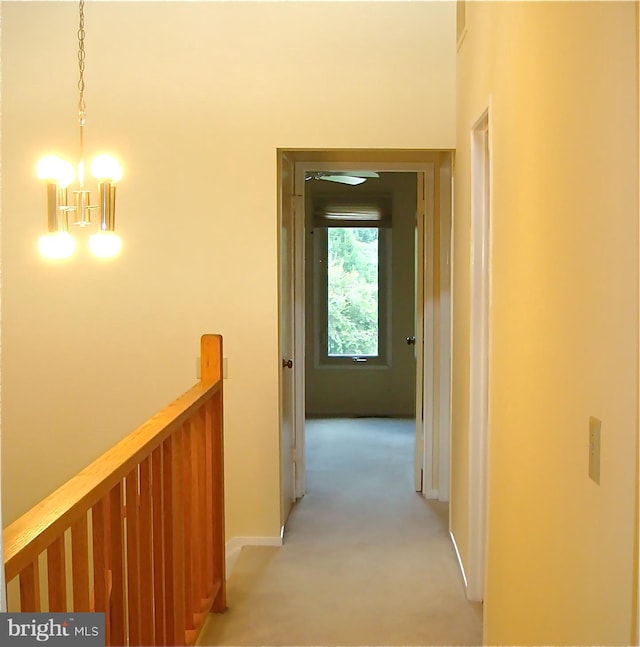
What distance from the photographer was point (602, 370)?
4.88 ft

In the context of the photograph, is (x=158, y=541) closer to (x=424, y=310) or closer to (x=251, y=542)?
(x=251, y=542)

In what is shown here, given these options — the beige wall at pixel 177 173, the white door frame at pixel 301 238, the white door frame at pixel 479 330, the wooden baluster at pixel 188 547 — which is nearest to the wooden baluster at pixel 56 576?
the wooden baluster at pixel 188 547

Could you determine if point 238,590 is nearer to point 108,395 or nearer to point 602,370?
point 108,395

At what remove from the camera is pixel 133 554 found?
2070 mm

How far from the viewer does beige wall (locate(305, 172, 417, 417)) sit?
7.71 meters

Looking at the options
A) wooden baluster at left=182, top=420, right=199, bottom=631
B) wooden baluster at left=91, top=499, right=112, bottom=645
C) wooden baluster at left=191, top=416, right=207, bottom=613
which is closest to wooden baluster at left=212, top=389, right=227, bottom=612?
wooden baluster at left=191, top=416, right=207, bottom=613

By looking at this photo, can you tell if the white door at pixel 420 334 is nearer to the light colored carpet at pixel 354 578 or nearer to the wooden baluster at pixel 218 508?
the light colored carpet at pixel 354 578

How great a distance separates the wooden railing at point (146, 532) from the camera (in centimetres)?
147

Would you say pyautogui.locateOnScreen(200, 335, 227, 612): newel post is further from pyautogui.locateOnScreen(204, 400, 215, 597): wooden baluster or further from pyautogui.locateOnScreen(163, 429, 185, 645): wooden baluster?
pyautogui.locateOnScreen(163, 429, 185, 645): wooden baluster

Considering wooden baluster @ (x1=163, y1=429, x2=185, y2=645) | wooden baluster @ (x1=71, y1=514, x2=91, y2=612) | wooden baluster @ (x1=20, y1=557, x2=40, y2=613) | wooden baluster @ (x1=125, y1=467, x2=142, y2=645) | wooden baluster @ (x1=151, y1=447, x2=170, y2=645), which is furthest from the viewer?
wooden baluster @ (x1=163, y1=429, x2=185, y2=645)

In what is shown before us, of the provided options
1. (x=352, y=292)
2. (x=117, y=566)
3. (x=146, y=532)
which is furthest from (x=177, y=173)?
(x=352, y=292)

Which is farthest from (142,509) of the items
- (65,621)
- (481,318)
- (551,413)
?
(481,318)

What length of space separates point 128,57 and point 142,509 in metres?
2.56

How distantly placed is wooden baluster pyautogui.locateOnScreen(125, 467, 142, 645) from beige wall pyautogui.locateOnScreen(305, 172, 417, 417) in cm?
569
